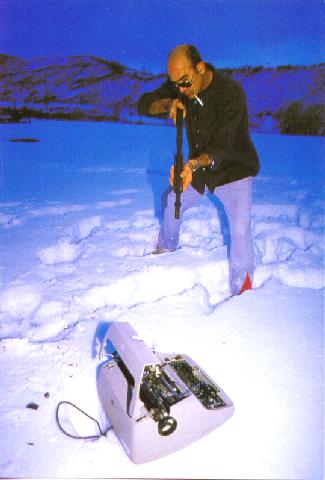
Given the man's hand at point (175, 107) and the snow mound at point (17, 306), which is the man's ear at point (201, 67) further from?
the snow mound at point (17, 306)

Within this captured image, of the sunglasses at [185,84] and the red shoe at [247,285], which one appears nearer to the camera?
the sunglasses at [185,84]

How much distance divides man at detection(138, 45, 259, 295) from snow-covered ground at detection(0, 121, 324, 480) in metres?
0.52

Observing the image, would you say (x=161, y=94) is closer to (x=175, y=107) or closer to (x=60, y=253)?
(x=175, y=107)

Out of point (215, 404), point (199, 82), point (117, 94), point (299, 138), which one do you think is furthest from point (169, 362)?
point (117, 94)

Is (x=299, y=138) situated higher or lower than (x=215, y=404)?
higher

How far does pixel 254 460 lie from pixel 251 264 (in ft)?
4.85

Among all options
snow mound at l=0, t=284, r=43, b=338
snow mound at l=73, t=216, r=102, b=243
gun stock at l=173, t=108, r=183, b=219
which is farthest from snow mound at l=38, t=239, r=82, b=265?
gun stock at l=173, t=108, r=183, b=219

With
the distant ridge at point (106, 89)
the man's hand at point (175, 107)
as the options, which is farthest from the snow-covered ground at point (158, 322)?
→ the distant ridge at point (106, 89)

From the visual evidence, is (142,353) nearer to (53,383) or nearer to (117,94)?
(53,383)

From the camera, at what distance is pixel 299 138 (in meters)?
14.7

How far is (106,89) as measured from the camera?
1240 inches

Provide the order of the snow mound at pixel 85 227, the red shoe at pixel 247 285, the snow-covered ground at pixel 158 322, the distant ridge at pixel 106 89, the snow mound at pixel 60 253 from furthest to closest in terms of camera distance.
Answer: the distant ridge at pixel 106 89 < the snow mound at pixel 85 227 < the snow mound at pixel 60 253 < the red shoe at pixel 247 285 < the snow-covered ground at pixel 158 322

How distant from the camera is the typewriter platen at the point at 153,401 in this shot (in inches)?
53.6

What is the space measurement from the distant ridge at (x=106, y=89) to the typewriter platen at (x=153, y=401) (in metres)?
15.4
